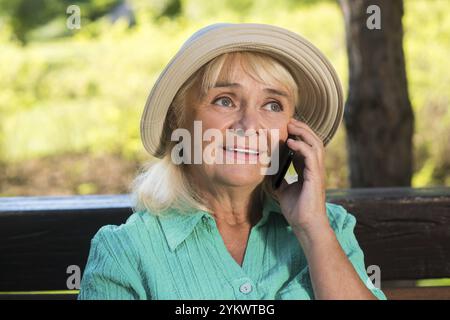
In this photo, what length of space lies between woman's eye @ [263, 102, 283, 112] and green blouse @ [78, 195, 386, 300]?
306mm

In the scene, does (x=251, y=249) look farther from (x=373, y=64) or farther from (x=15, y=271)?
(x=373, y=64)

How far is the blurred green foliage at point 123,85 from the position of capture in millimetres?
6918

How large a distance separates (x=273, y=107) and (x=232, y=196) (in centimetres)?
26

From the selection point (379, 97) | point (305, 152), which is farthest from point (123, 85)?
point (305, 152)

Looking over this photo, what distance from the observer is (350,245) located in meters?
2.13

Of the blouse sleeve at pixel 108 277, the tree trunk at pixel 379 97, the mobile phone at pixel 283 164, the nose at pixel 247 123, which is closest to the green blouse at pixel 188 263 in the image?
the blouse sleeve at pixel 108 277

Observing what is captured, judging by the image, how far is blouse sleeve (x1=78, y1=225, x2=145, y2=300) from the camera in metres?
1.91

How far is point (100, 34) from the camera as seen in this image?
8.55 meters

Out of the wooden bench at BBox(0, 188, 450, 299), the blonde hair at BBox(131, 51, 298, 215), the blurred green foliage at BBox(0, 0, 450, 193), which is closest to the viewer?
the blonde hair at BBox(131, 51, 298, 215)

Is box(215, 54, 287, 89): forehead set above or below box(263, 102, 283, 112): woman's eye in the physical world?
above

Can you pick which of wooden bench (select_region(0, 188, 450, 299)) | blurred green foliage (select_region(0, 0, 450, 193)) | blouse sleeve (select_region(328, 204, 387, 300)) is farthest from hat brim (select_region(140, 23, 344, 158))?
blurred green foliage (select_region(0, 0, 450, 193))

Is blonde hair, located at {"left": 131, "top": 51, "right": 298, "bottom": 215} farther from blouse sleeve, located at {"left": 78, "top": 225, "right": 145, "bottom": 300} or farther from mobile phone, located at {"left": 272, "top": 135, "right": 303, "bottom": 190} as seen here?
blouse sleeve, located at {"left": 78, "top": 225, "right": 145, "bottom": 300}

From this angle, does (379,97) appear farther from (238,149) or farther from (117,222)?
(238,149)
